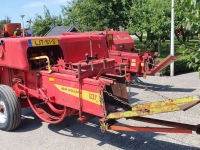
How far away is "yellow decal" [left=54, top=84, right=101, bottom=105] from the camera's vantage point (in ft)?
13.8

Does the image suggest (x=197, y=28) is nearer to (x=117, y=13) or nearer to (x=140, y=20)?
(x=140, y=20)

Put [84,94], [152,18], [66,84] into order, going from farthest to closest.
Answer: [152,18]
[66,84]
[84,94]

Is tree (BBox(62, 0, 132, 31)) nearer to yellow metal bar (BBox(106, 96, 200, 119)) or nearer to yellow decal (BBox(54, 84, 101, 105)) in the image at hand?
yellow decal (BBox(54, 84, 101, 105))

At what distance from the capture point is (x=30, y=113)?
267 inches

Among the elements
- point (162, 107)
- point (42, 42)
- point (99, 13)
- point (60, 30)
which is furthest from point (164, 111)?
point (60, 30)

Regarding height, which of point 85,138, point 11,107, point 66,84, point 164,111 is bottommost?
point 85,138

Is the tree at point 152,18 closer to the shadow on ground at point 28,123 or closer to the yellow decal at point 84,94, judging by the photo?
the shadow on ground at point 28,123

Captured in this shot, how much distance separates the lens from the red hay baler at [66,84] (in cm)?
415

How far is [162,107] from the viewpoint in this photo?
136 inches

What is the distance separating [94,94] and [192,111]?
11.7 ft

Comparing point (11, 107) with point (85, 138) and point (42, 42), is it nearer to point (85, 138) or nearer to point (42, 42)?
point (42, 42)

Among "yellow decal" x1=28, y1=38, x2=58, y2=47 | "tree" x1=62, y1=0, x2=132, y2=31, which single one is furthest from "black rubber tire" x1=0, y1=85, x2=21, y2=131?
"tree" x1=62, y1=0, x2=132, y2=31

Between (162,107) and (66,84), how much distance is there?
1842 mm

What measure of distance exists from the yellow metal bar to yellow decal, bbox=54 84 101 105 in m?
0.35
